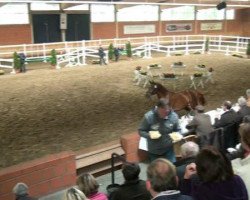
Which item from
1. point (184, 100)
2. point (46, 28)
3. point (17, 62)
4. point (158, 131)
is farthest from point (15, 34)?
point (158, 131)

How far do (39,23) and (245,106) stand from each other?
23.1m

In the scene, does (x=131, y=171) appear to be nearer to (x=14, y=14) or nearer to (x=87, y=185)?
(x=87, y=185)

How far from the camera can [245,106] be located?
634 cm

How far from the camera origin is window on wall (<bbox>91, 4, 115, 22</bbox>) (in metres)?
29.2

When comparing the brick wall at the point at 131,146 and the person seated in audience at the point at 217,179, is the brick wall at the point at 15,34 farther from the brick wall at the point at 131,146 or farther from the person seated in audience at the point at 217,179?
the person seated in audience at the point at 217,179

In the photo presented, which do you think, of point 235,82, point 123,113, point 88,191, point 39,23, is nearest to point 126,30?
point 39,23

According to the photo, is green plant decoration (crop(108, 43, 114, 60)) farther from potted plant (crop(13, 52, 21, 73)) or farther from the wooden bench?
the wooden bench

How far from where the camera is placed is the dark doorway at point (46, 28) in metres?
26.9

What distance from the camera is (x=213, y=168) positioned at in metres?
2.79

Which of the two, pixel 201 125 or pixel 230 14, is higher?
pixel 230 14

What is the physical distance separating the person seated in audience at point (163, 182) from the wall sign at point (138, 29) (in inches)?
1131

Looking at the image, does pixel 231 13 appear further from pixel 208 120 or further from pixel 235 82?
pixel 208 120

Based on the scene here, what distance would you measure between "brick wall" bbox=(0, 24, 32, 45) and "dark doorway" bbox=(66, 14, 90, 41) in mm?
3209

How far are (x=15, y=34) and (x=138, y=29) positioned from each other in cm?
1070
